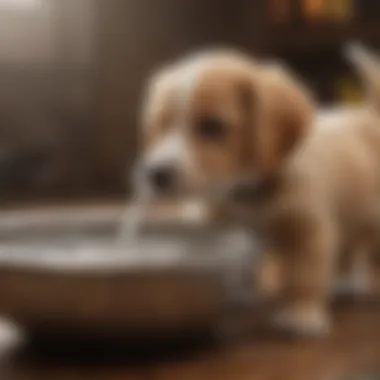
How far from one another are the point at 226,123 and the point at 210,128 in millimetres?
19

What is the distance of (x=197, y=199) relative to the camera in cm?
126

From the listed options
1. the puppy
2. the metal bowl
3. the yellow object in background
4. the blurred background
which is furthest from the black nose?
the yellow object in background

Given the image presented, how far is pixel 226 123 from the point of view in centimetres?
124

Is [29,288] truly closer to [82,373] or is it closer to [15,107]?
[82,373]

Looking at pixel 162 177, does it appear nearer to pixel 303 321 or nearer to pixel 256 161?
pixel 256 161

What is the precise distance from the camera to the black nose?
1171 mm

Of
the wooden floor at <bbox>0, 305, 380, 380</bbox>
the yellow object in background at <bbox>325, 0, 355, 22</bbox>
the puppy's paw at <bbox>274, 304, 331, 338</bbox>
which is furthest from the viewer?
the yellow object in background at <bbox>325, 0, 355, 22</bbox>

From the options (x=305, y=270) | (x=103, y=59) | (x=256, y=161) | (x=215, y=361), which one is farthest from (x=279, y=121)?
(x=103, y=59)

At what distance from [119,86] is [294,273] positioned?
138 centimetres

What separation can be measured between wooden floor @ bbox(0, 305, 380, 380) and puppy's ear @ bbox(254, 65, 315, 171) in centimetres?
21

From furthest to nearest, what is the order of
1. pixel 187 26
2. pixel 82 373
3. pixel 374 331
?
pixel 187 26 → pixel 374 331 → pixel 82 373

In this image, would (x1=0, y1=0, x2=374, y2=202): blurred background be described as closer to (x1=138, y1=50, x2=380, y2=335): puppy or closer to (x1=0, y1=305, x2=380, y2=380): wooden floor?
(x1=138, y1=50, x2=380, y2=335): puppy

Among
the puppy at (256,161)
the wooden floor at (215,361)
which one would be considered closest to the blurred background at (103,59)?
the puppy at (256,161)

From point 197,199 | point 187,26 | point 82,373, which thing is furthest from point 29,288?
point 187,26
